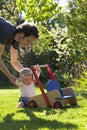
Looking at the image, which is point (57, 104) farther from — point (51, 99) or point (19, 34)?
point (19, 34)

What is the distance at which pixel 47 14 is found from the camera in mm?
16953

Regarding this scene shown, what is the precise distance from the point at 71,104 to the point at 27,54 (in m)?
19.7

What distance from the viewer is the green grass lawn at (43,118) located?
16.3 feet

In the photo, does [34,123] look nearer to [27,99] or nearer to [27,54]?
[27,99]

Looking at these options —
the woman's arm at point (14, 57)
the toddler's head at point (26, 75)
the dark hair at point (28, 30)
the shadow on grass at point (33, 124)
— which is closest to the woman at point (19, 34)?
the dark hair at point (28, 30)

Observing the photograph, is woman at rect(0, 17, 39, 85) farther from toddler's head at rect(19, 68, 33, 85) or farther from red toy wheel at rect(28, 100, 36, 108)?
red toy wheel at rect(28, 100, 36, 108)

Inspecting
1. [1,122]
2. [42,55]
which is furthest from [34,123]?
[42,55]

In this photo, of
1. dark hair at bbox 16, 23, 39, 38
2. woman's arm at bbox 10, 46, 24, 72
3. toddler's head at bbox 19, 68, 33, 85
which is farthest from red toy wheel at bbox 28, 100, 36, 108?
dark hair at bbox 16, 23, 39, 38

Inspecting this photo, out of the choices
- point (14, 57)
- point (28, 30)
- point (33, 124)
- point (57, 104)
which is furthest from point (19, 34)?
point (57, 104)

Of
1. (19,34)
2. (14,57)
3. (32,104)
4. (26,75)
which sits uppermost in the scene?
(19,34)

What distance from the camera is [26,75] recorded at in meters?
7.00

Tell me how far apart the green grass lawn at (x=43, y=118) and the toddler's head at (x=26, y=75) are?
0.59 m

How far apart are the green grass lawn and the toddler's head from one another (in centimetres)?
59

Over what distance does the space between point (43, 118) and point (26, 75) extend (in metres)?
1.48
